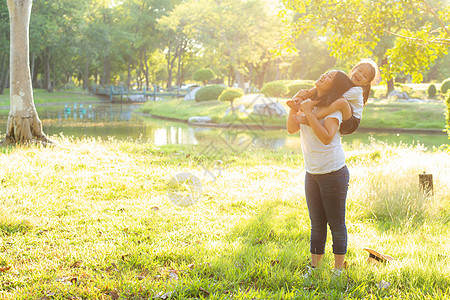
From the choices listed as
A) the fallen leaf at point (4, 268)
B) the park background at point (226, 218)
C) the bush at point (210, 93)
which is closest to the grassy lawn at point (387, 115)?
the bush at point (210, 93)

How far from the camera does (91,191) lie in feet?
19.1

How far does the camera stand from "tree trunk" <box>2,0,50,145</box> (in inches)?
392

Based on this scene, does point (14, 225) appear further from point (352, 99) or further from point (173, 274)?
point (352, 99)

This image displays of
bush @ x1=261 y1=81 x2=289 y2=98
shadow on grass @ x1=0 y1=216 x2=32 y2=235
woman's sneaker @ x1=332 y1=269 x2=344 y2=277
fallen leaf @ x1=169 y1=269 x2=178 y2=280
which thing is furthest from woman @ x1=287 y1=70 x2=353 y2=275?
bush @ x1=261 y1=81 x2=289 y2=98

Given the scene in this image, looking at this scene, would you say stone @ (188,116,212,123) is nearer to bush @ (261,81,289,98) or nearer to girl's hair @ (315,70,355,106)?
bush @ (261,81,289,98)

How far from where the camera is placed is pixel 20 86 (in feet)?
33.2

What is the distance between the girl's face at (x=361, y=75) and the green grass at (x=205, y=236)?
156 centimetres

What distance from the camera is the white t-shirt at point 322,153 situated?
2904 millimetres

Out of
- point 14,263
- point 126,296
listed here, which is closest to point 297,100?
point 126,296

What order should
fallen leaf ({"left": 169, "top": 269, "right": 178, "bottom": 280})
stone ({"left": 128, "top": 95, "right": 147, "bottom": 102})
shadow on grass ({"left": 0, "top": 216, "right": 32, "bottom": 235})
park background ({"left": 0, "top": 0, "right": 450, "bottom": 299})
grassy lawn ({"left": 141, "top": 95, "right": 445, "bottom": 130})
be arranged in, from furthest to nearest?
stone ({"left": 128, "top": 95, "right": 147, "bottom": 102}) → grassy lawn ({"left": 141, "top": 95, "right": 445, "bottom": 130}) → shadow on grass ({"left": 0, "top": 216, "right": 32, "bottom": 235}) → fallen leaf ({"left": 169, "top": 269, "right": 178, "bottom": 280}) → park background ({"left": 0, "top": 0, "right": 450, "bottom": 299})

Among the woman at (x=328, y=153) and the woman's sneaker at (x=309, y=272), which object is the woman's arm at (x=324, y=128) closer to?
the woman at (x=328, y=153)

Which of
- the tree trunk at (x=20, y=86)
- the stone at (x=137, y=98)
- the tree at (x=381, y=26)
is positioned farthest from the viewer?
the stone at (x=137, y=98)

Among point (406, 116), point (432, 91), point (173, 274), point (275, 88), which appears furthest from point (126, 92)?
point (173, 274)

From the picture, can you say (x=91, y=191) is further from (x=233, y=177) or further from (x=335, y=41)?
(x=335, y=41)
